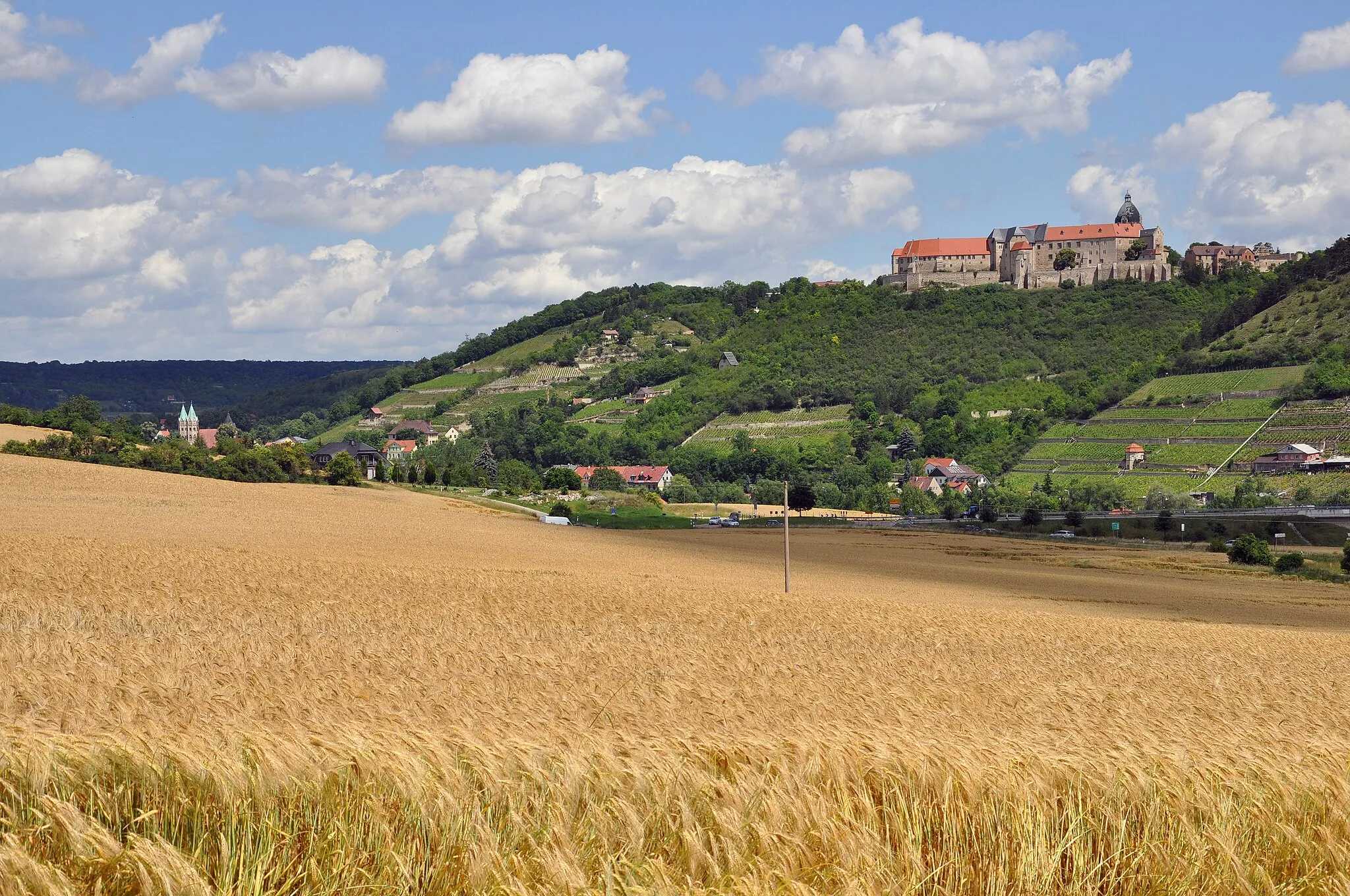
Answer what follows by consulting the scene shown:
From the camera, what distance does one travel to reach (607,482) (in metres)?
159

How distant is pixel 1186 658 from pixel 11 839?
24993 millimetres

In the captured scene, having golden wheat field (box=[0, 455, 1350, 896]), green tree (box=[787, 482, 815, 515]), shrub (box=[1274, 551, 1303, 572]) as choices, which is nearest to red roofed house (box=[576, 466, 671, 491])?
green tree (box=[787, 482, 815, 515])

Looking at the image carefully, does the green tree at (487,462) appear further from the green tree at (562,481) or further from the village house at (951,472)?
the village house at (951,472)

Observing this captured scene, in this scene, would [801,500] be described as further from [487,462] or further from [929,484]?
[487,462]

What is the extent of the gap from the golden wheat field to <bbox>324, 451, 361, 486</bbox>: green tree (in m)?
67.4

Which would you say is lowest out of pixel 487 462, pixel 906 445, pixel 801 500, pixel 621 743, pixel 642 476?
pixel 801 500

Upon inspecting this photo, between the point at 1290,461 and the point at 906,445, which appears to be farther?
the point at 906,445

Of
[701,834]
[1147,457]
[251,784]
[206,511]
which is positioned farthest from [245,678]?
[1147,457]

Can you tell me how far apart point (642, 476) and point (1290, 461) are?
278 feet

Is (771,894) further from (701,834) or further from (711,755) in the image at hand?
(711,755)

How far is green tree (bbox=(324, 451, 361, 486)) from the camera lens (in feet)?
341

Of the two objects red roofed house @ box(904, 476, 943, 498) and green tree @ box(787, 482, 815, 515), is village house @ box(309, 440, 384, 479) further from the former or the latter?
red roofed house @ box(904, 476, 943, 498)

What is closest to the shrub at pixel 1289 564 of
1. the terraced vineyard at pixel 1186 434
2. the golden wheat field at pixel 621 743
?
the golden wheat field at pixel 621 743

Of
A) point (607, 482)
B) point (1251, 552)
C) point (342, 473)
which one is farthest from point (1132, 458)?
point (342, 473)
